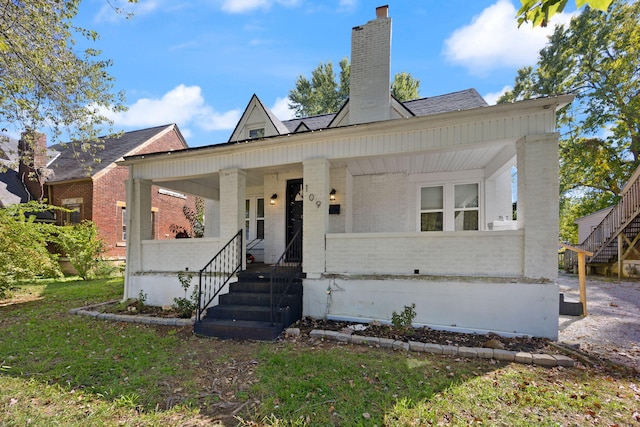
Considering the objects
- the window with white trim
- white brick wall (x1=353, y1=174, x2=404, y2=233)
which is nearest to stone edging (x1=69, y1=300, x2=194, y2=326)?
the window with white trim

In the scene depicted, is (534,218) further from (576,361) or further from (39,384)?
(39,384)

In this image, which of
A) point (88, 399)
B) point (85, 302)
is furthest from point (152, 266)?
point (88, 399)

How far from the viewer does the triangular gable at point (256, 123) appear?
32.5ft

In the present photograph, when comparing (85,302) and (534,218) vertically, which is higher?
(534,218)

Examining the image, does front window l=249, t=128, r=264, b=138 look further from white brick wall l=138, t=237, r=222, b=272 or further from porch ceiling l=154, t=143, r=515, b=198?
white brick wall l=138, t=237, r=222, b=272

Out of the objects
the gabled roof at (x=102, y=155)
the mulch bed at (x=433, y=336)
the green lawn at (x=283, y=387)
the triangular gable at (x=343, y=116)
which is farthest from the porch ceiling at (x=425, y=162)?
the gabled roof at (x=102, y=155)

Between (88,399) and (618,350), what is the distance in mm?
7533

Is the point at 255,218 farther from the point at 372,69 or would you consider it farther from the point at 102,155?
the point at 102,155

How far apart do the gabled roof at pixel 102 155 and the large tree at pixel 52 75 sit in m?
7.08

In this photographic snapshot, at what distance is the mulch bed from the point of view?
460 centimetres

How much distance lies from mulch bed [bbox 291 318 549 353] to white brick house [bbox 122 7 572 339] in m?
0.21

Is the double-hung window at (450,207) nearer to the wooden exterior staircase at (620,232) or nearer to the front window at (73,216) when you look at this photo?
the wooden exterior staircase at (620,232)

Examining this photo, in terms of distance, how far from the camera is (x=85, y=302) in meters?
8.02

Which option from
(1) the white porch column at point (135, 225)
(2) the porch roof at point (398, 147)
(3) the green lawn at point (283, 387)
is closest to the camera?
(3) the green lawn at point (283, 387)
